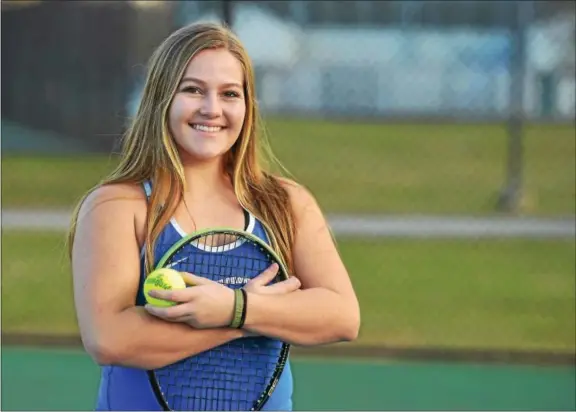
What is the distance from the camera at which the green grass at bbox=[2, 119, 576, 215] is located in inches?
436

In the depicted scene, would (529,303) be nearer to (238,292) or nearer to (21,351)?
(21,351)

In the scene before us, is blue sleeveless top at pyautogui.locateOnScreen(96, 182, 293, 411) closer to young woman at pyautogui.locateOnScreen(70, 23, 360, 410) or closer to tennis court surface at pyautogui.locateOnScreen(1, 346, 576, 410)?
young woman at pyautogui.locateOnScreen(70, 23, 360, 410)

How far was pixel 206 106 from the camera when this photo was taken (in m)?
1.87

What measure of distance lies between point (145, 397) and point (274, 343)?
0.22 m

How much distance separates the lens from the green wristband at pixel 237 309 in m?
1.78

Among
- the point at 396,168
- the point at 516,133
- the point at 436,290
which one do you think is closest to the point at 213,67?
the point at 436,290

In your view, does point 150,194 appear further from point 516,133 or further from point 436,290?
point 516,133

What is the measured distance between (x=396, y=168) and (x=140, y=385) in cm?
1050

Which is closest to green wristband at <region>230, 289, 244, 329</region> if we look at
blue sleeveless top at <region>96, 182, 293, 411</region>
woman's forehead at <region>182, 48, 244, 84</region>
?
blue sleeveless top at <region>96, 182, 293, 411</region>

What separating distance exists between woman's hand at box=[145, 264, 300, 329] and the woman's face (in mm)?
224

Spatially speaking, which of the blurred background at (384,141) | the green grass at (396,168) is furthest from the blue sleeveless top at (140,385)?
the green grass at (396,168)

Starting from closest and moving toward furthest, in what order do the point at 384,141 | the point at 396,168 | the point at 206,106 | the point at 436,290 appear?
1. the point at 206,106
2. the point at 436,290
3. the point at 396,168
4. the point at 384,141

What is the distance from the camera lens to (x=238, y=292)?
1800mm

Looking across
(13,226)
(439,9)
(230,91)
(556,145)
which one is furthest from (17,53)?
(230,91)
